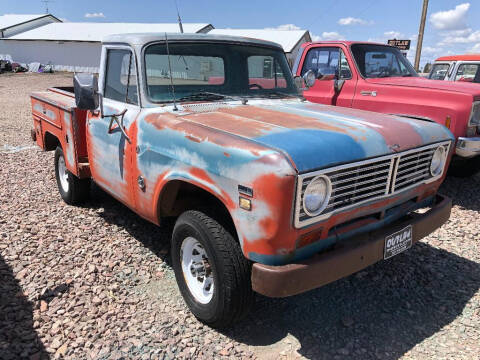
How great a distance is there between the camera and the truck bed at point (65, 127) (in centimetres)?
410

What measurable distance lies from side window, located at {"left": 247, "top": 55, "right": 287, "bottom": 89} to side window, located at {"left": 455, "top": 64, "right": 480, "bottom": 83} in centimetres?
677

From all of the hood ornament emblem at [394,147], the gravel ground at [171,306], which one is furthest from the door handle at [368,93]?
the hood ornament emblem at [394,147]

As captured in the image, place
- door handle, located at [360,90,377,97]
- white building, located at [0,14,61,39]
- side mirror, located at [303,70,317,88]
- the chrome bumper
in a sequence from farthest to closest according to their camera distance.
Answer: white building, located at [0,14,61,39], door handle, located at [360,90,377,97], the chrome bumper, side mirror, located at [303,70,317,88]

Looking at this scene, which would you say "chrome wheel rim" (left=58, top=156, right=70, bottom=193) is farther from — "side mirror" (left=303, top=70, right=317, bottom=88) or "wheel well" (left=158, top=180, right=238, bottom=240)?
"side mirror" (left=303, top=70, right=317, bottom=88)

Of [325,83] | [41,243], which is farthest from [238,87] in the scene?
[325,83]

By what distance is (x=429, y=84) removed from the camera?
5473 mm

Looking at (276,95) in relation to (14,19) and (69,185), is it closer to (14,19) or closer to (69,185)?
(69,185)

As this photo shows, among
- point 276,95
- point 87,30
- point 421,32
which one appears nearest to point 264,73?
point 276,95

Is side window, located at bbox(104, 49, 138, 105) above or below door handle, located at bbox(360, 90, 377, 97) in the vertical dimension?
above

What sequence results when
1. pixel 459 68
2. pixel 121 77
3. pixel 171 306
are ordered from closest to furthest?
pixel 171 306
pixel 121 77
pixel 459 68

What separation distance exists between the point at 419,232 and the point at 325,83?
12.3 feet

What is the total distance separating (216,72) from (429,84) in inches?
132

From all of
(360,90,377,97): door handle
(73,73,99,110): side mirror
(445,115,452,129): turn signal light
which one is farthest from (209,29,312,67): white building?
(73,73,99,110): side mirror

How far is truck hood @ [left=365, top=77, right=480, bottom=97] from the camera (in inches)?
201
